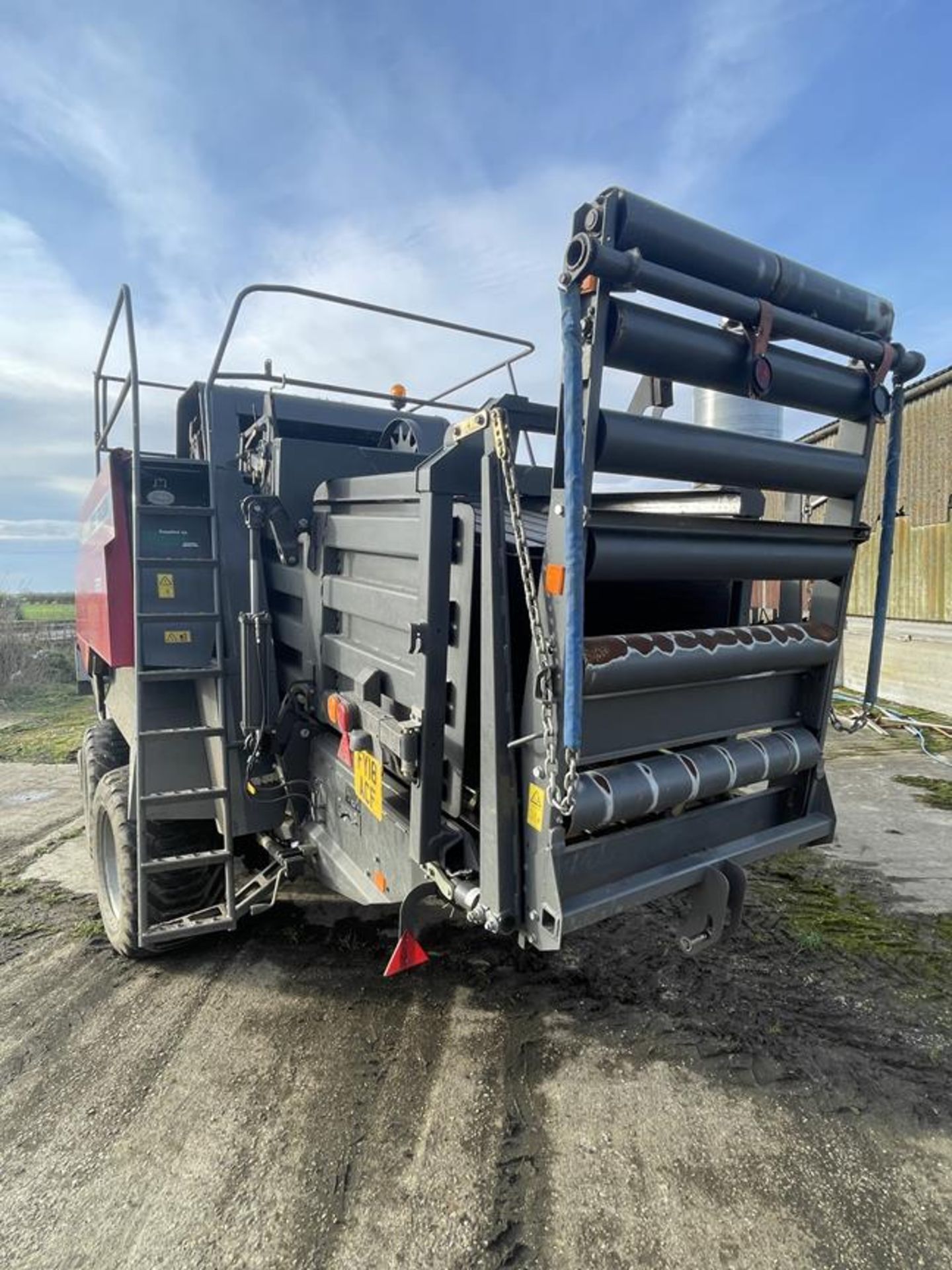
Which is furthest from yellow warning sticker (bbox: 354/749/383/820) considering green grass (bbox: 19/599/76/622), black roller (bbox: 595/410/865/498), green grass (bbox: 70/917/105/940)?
green grass (bbox: 19/599/76/622)

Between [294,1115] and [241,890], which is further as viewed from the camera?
[241,890]

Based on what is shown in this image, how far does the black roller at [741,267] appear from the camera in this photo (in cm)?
176

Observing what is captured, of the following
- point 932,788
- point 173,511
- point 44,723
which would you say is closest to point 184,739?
point 173,511

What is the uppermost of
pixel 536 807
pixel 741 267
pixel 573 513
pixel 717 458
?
pixel 741 267

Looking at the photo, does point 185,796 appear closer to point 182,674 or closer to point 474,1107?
point 182,674

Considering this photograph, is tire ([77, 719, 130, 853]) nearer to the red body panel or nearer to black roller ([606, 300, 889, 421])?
the red body panel

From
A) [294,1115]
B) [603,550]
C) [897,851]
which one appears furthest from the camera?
[897,851]

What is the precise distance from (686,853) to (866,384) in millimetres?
1609

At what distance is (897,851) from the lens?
4922 millimetres

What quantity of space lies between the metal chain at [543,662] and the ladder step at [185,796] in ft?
6.01

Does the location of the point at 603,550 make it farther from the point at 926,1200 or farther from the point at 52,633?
the point at 52,633

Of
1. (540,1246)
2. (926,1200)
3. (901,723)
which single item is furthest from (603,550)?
(901,723)

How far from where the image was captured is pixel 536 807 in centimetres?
205

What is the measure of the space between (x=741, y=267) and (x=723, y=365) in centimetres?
24
